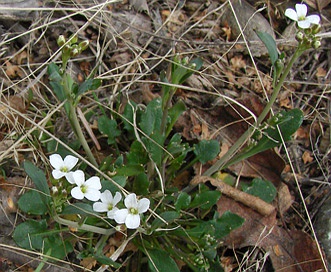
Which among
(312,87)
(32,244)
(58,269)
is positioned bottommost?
(58,269)

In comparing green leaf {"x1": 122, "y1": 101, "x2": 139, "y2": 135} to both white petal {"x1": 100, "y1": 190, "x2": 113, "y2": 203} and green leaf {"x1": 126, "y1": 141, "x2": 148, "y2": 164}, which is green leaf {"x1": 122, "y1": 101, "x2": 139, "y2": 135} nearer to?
green leaf {"x1": 126, "y1": 141, "x2": 148, "y2": 164}

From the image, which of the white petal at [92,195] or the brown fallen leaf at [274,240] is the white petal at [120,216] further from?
the brown fallen leaf at [274,240]

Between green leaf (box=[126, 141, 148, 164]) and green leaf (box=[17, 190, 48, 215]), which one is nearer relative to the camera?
green leaf (box=[17, 190, 48, 215])

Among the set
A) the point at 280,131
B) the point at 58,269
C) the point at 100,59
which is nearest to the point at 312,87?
the point at 280,131

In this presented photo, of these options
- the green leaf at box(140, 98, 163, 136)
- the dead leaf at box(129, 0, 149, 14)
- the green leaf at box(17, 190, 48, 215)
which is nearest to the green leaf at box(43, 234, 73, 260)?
the green leaf at box(17, 190, 48, 215)

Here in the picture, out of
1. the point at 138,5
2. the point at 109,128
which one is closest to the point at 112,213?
the point at 109,128

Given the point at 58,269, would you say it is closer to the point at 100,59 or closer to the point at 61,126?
the point at 61,126

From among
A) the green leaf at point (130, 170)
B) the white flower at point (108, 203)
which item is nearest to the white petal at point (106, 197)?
the white flower at point (108, 203)
